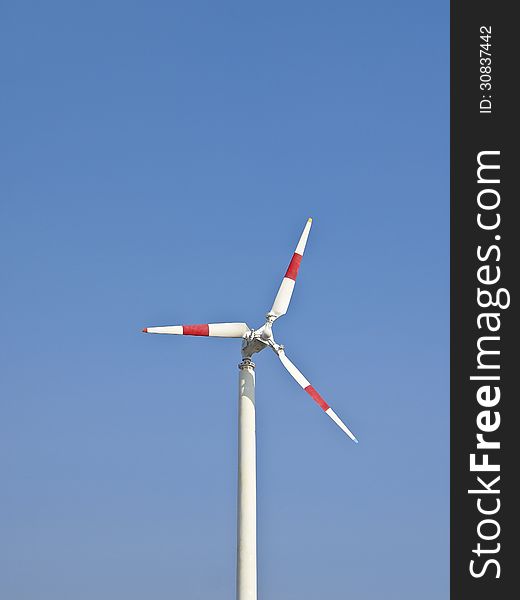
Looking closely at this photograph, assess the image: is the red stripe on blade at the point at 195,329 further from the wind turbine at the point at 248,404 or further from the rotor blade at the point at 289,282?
the rotor blade at the point at 289,282

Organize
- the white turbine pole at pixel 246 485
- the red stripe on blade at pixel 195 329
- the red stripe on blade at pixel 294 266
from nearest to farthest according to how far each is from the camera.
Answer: the white turbine pole at pixel 246 485 → the red stripe on blade at pixel 195 329 → the red stripe on blade at pixel 294 266

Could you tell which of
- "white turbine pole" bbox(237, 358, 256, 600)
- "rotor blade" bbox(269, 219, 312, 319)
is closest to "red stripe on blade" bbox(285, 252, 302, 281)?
"rotor blade" bbox(269, 219, 312, 319)

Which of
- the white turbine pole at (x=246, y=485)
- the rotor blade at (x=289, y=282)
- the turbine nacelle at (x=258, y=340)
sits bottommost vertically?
the white turbine pole at (x=246, y=485)

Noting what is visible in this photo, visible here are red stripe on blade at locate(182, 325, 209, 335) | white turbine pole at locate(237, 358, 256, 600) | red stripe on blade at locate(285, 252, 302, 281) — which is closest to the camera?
white turbine pole at locate(237, 358, 256, 600)

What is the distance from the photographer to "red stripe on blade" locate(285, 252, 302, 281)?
61.7m

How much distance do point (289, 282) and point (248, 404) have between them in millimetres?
7529

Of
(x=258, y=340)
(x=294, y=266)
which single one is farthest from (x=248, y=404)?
(x=294, y=266)

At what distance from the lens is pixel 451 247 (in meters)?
45.6

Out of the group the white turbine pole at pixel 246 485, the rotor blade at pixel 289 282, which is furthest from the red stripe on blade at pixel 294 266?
the white turbine pole at pixel 246 485

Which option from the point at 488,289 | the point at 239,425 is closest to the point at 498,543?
the point at 488,289

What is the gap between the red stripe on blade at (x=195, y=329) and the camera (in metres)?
59.7

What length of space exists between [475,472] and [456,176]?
40.0ft

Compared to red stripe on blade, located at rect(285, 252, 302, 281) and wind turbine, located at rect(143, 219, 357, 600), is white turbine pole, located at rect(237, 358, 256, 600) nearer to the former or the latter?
wind turbine, located at rect(143, 219, 357, 600)

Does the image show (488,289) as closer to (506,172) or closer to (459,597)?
(506,172)
